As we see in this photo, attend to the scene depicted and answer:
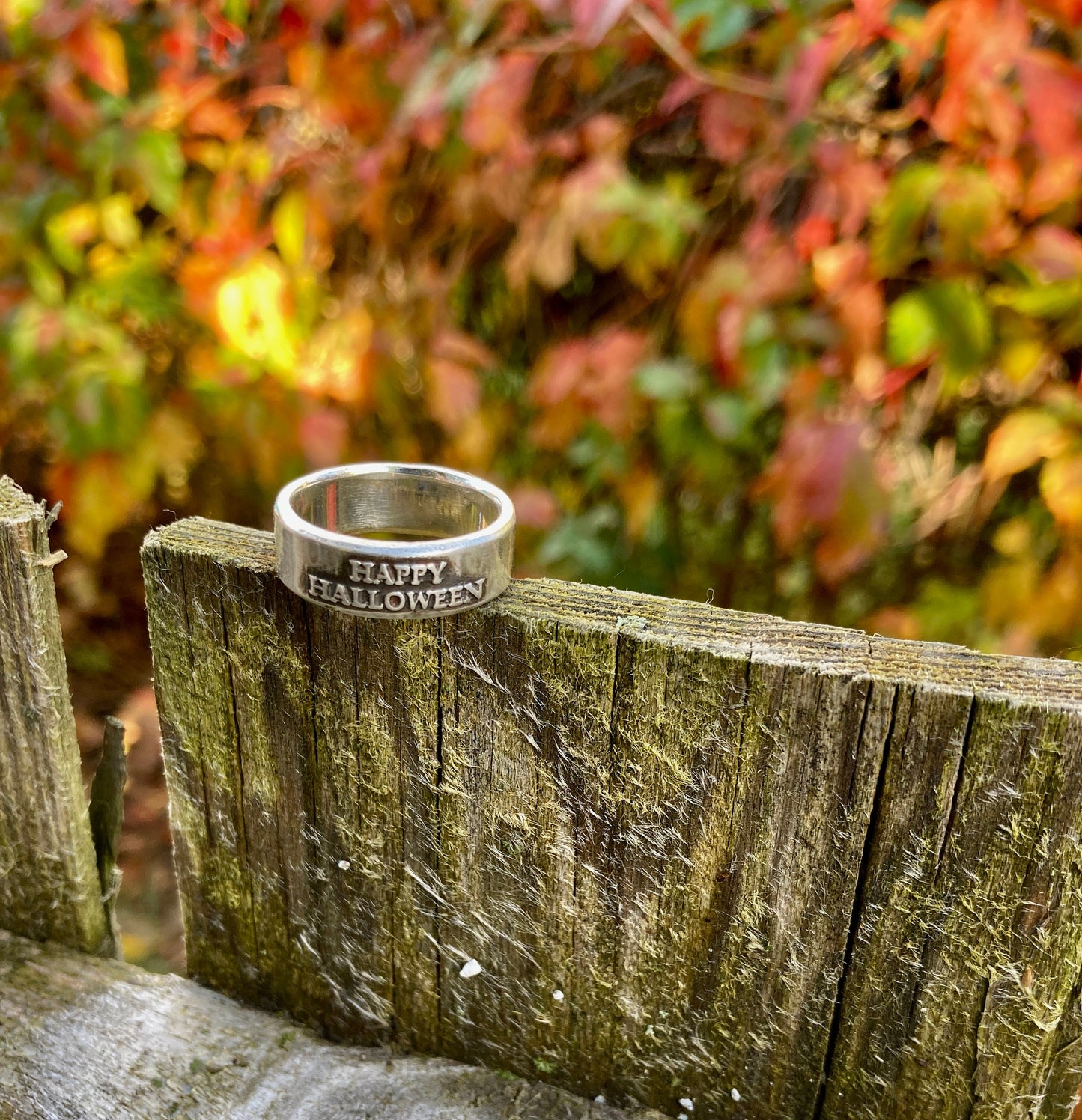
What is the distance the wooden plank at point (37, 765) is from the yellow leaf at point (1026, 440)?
1497 mm

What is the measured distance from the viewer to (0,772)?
114 cm

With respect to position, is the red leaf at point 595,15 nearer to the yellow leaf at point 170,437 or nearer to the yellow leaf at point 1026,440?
the yellow leaf at point 1026,440

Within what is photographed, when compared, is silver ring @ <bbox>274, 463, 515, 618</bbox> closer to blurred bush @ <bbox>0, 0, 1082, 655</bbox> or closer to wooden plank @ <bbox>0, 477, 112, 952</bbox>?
wooden plank @ <bbox>0, 477, 112, 952</bbox>

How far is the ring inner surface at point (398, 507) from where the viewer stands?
111cm

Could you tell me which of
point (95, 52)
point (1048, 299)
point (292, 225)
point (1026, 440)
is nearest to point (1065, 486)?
point (1026, 440)

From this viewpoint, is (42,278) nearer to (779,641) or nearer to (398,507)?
(398,507)

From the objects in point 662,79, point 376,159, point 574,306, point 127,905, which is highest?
point 662,79

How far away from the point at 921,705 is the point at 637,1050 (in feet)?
1.70

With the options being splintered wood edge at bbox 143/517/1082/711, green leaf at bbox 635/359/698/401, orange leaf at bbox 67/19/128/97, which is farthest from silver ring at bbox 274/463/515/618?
orange leaf at bbox 67/19/128/97

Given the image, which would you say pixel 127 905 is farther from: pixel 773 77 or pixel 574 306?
pixel 773 77

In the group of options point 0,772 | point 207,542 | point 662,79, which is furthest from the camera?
point 662,79

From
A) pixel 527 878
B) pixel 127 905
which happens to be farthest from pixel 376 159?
pixel 127 905

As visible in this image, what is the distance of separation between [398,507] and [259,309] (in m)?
1.07

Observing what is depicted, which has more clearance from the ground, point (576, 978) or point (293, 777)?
point (293, 777)
